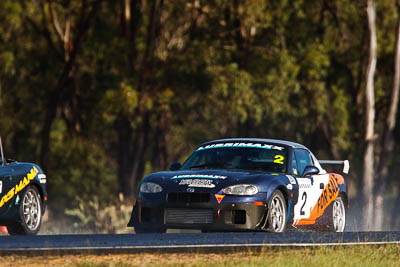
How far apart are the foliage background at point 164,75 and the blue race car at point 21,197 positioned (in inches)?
658

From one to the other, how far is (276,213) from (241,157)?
128 cm

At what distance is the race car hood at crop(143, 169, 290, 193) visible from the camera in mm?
12812

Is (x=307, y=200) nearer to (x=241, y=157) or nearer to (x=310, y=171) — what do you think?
(x=310, y=171)

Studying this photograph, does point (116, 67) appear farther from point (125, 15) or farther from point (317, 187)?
point (317, 187)

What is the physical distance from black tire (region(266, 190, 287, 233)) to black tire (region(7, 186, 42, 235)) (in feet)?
10.3

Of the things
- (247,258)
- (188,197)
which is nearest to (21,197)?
(188,197)

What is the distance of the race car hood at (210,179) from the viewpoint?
1281 cm

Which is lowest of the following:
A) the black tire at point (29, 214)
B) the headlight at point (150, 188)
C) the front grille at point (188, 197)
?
the black tire at point (29, 214)

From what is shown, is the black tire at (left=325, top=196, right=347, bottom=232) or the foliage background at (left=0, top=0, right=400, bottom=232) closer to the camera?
the black tire at (left=325, top=196, right=347, bottom=232)

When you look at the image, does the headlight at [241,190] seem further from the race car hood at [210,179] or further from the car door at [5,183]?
the car door at [5,183]

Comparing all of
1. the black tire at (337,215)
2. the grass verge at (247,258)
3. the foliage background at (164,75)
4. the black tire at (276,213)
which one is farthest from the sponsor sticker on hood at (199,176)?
the foliage background at (164,75)

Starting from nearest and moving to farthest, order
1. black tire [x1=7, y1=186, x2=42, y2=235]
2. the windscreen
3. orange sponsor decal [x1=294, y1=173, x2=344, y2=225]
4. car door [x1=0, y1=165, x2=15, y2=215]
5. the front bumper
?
the front bumper, car door [x1=0, y1=165, x2=15, y2=215], black tire [x1=7, y1=186, x2=42, y2=235], the windscreen, orange sponsor decal [x1=294, y1=173, x2=344, y2=225]

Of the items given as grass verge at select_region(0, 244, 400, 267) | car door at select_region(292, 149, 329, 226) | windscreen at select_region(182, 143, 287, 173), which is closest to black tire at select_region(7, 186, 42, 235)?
windscreen at select_region(182, 143, 287, 173)

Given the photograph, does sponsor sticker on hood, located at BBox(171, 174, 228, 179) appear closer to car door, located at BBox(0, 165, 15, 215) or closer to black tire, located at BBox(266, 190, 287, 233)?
black tire, located at BBox(266, 190, 287, 233)
